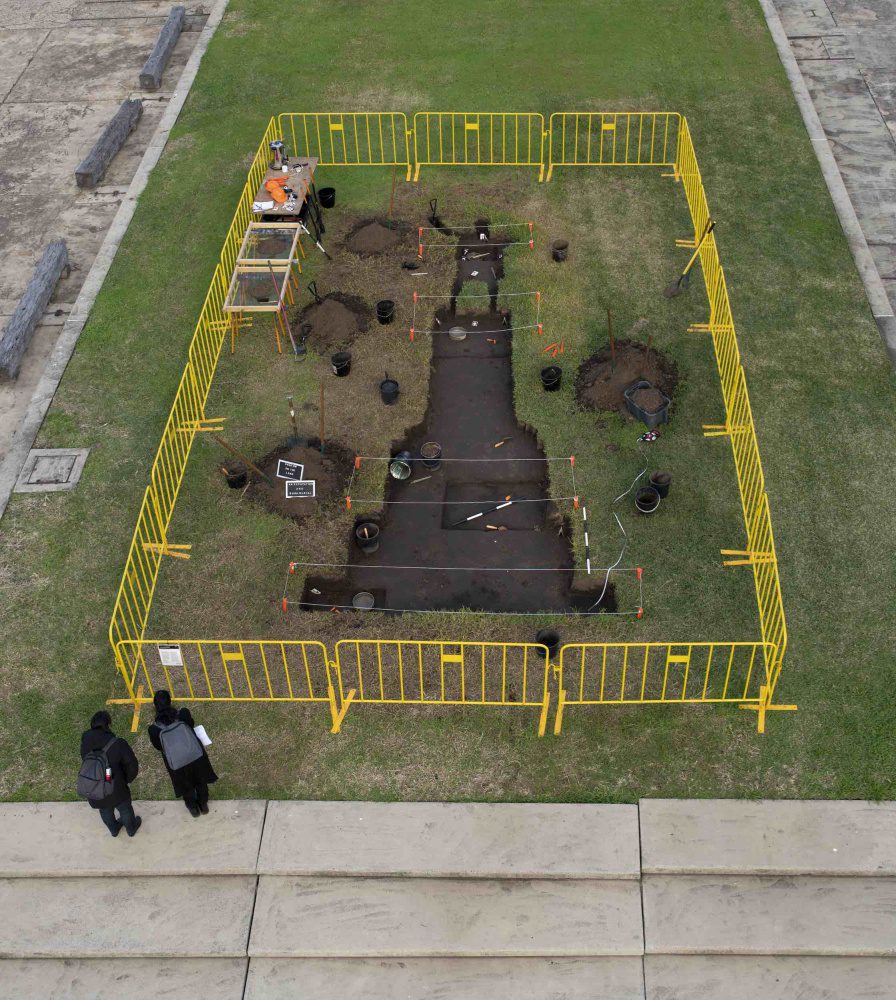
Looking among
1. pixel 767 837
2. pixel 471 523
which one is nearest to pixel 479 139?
pixel 471 523

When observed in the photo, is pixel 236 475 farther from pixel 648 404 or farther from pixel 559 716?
pixel 648 404

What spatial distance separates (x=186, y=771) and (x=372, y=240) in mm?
11085

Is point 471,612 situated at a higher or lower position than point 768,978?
higher

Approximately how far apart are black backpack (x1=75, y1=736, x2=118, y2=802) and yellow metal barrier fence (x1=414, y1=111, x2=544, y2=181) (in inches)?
545

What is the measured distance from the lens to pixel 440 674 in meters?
11.7

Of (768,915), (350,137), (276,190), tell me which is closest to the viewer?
(768,915)

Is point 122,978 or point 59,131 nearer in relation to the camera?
point 122,978

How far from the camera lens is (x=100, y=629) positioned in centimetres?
1250

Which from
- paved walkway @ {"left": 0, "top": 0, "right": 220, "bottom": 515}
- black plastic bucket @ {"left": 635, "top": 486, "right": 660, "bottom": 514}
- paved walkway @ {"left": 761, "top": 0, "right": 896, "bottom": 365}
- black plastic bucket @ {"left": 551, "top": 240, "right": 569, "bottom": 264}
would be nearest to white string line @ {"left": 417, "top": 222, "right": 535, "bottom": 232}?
black plastic bucket @ {"left": 551, "top": 240, "right": 569, "bottom": 264}

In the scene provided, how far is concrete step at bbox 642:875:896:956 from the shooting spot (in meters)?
9.77

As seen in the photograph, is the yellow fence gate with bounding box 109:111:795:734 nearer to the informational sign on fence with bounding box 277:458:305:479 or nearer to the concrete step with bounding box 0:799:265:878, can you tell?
the concrete step with bounding box 0:799:265:878

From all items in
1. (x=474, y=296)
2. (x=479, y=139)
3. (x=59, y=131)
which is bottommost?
(x=474, y=296)

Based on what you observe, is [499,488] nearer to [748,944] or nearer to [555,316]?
[555,316]

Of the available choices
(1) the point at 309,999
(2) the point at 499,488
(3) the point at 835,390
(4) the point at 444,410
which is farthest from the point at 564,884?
(3) the point at 835,390
